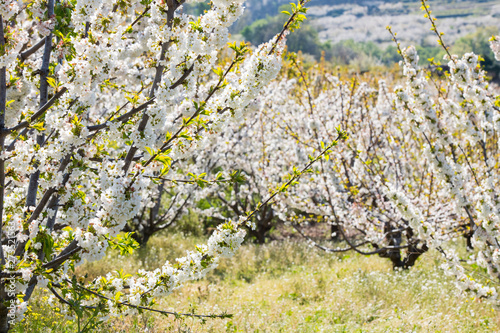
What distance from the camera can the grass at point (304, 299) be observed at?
4.57 m

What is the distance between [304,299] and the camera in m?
5.98

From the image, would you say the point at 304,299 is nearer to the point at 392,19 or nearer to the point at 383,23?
the point at 383,23

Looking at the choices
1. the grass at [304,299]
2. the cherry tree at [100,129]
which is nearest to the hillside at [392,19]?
the grass at [304,299]

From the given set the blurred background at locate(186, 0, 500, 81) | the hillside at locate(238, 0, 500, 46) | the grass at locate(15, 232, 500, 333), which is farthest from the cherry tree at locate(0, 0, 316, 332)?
the hillside at locate(238, 0, 500, 46)

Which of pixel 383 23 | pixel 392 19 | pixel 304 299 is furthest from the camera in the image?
pixel 392 19

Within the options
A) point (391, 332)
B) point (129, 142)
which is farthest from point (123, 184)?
point (391, 332)

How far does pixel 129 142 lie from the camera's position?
2479mm

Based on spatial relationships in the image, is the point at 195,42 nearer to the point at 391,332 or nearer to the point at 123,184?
the point at 123,184

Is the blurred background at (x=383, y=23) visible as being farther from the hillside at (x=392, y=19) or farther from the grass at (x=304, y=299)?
the grass at (x=304, y=299)

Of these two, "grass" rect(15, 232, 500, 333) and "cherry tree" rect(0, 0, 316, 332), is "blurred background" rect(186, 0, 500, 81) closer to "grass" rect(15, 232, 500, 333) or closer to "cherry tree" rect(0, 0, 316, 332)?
"grass" rect(15, 232, 500, 333)

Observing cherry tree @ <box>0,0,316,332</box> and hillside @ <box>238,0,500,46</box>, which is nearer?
cherry tree @ <box>0,0,316,332</box>

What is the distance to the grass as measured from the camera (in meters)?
4.57

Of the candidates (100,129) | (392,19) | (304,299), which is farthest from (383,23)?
(100,129)

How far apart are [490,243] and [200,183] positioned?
12.0 feet
